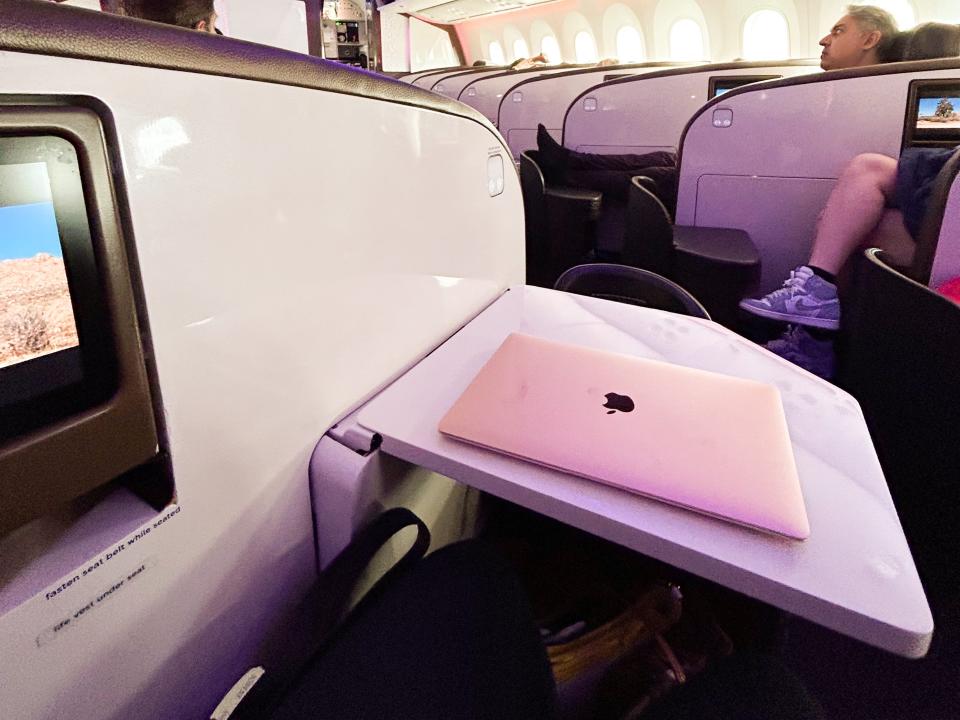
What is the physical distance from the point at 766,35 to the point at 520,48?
491 centimetres

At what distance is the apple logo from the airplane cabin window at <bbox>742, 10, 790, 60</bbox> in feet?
23.3

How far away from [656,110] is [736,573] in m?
3.02

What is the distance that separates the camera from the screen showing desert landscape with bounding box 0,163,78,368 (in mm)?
339

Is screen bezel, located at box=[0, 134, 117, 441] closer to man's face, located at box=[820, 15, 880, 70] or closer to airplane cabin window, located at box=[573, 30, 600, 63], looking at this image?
man's face, located at box=[820, 15, 880, 70]

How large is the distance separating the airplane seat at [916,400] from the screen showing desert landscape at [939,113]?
105 centimetres

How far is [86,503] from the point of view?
48cm

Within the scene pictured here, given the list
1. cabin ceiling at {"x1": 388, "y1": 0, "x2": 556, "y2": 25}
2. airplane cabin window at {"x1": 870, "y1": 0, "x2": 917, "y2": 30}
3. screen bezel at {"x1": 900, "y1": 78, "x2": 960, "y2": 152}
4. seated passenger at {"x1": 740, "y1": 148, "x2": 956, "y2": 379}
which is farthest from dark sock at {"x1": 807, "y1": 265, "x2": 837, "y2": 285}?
cabin ceiling at {"x1": 388, "y1": 0, "x2": 556, "y2": 25}

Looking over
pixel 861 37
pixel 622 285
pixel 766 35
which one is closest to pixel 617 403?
pixel 622 285

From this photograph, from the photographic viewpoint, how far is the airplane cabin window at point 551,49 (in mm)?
9234

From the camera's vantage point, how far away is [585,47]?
342 inches

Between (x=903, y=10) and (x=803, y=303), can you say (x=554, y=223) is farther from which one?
(x=903, y=10)

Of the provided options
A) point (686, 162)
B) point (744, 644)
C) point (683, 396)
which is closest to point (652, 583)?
point (744, 644)

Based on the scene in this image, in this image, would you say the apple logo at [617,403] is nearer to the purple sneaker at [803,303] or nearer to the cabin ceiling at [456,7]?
the purple sneaker at [803,303]

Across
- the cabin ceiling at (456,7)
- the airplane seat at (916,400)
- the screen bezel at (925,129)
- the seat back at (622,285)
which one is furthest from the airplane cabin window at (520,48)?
the airplane seat at (916,400)
